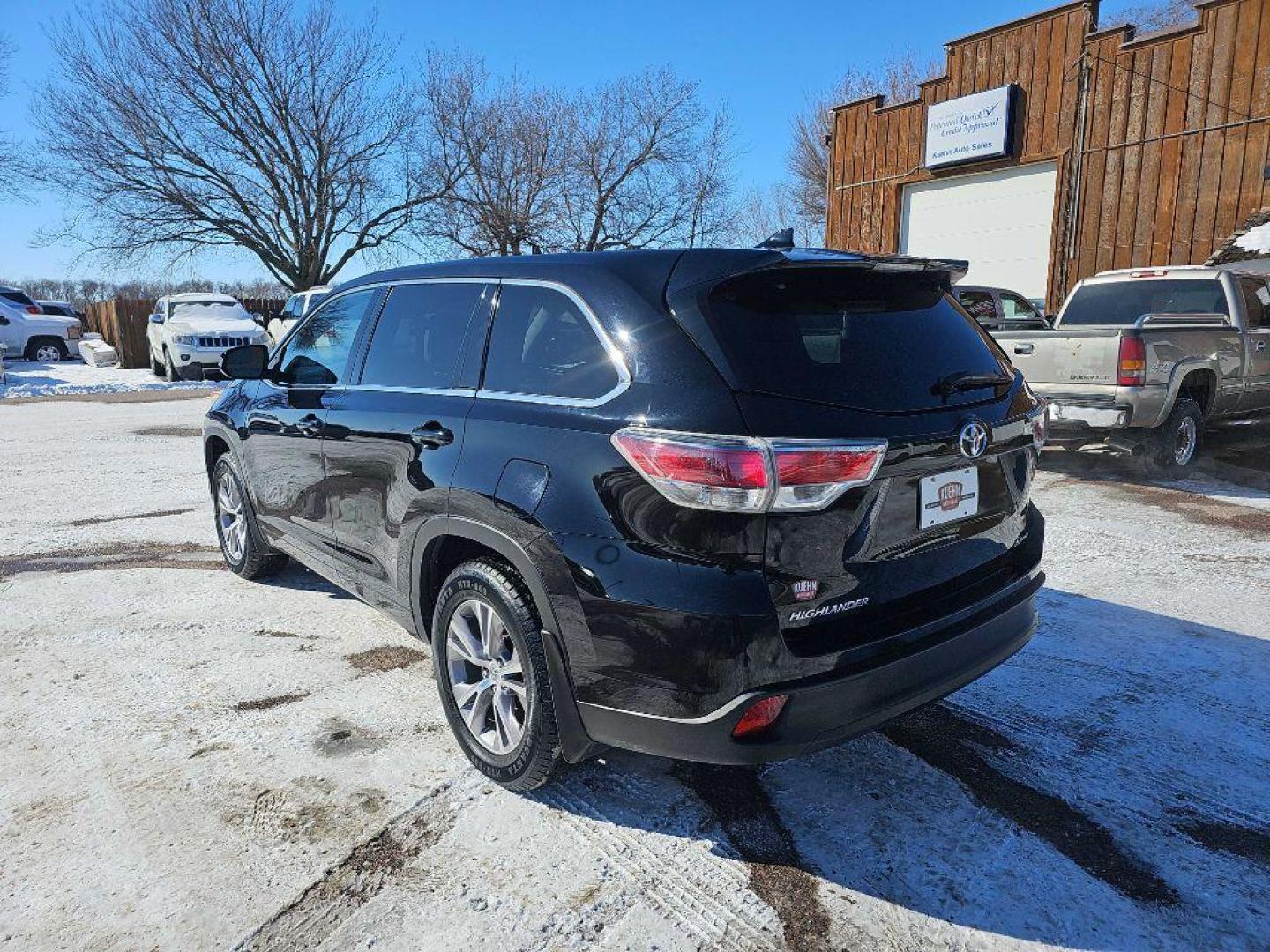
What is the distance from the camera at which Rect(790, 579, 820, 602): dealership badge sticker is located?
2037 mm

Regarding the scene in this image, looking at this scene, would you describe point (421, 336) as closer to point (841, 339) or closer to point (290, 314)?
point (841, 339)

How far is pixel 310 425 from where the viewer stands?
366 centimetres

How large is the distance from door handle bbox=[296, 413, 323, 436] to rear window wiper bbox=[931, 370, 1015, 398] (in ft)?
8.52

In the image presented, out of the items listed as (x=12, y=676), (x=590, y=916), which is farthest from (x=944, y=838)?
(x=12, y=676)

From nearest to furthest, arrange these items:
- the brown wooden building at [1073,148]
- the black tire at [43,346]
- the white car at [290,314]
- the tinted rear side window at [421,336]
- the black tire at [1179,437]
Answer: the tinted rear side window at [421,336] < the black tire at [1179,437] < the brown wooden building at [1073,148] < the white car at [290,314] < the black tire at [43,346]

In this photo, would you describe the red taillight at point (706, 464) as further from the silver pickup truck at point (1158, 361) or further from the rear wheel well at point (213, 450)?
the silver pickup truck at point (1158, 361)

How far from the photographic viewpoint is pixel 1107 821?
96.7 inches

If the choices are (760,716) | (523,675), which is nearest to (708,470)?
(760,716)

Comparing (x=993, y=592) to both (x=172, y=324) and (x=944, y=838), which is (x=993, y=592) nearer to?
(x=944, y=838)

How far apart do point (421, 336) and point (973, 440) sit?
2092 mm

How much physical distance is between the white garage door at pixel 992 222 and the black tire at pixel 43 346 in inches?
964

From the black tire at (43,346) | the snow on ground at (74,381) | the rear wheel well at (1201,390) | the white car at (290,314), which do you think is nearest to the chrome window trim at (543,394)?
the rear wheel well at (1201,390)

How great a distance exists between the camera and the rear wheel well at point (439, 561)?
2748mm

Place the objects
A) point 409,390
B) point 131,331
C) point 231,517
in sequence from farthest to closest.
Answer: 1. point 131,331
2. point 231,517
3. point 409,390
